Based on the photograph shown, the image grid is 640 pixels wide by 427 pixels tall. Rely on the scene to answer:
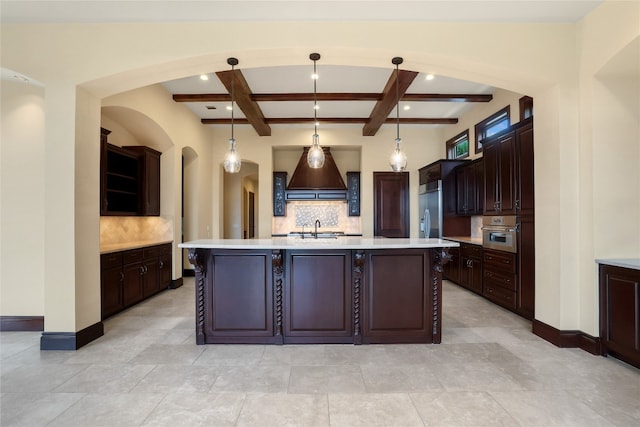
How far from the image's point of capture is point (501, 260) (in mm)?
4398

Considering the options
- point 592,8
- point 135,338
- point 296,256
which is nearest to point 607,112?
point 592,8

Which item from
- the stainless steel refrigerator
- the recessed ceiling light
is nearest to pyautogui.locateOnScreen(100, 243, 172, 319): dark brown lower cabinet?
the recessed ceiling light

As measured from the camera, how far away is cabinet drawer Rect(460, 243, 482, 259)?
5.05 m

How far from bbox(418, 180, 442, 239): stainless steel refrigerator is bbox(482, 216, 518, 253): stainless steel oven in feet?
4.94

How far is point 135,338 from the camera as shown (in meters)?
3.40

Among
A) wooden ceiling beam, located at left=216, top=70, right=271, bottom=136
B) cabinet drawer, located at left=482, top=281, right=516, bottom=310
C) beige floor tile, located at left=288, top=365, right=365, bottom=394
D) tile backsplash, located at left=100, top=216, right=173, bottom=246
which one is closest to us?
beige floor tile, located at left=288, top=365, right=365, bottom=394

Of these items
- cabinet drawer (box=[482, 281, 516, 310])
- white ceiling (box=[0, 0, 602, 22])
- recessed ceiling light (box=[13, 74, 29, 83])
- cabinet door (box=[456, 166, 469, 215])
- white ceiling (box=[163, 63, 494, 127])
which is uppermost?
white ceiling (box=[163, 63, 494, 127])

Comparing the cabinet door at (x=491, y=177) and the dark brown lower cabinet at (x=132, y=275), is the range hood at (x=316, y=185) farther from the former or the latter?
the cabinet door at (x=491, y=177)

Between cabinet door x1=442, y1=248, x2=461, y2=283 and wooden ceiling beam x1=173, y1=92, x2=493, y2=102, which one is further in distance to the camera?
cabinet door x1=442, y1=248, x2=461, y2=283

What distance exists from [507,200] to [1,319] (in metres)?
6.45

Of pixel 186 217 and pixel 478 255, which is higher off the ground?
pixel 186 217

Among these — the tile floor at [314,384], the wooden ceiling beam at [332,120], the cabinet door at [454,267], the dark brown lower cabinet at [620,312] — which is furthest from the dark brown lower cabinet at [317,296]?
the wooden ceiling beam at [332,120]

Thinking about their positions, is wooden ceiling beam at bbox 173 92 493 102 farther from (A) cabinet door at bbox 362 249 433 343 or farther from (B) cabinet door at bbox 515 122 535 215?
(A) cabinet door at bbox 362 249 433 343

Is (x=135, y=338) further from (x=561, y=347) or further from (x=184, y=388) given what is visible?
(x=561, y=347)
